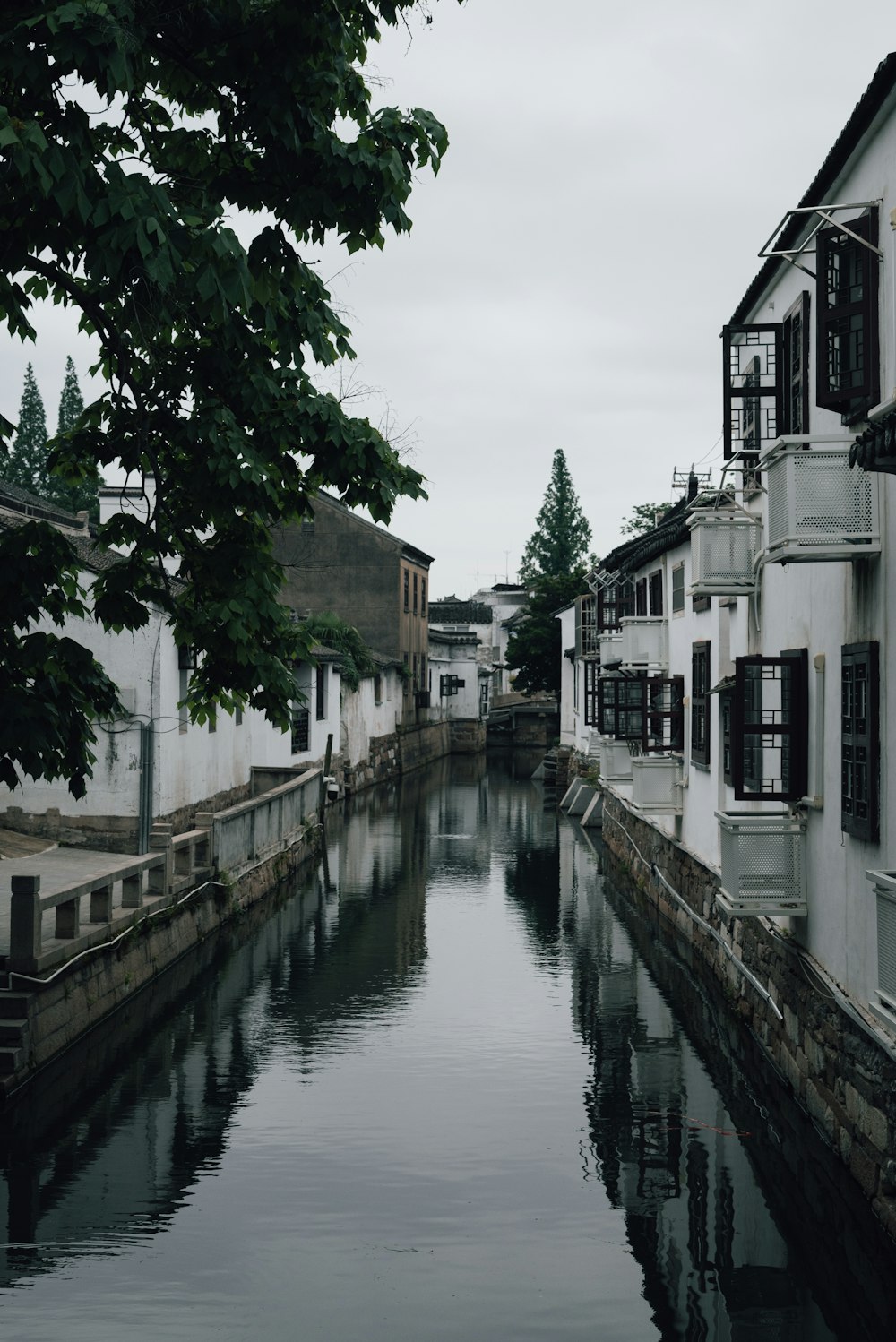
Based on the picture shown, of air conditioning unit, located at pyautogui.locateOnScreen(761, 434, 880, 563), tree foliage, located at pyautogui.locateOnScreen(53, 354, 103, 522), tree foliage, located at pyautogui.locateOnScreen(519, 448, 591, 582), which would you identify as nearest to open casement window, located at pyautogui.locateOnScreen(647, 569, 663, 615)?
air conditioning unit, located at pyautogui.locateOnScreen(761, 434, 880, 563)

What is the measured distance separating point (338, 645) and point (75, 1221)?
3668cm

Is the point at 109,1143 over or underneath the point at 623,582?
underneath

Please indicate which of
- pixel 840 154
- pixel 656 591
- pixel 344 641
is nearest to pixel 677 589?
pixel 656 591

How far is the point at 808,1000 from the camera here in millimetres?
11227

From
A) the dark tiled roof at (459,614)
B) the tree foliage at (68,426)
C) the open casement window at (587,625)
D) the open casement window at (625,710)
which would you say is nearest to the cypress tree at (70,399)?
the tree foliage at (68,426)

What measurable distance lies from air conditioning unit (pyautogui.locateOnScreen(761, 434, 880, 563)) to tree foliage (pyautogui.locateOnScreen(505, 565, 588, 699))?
52.2 meters

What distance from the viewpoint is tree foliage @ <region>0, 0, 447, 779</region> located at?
844 cm

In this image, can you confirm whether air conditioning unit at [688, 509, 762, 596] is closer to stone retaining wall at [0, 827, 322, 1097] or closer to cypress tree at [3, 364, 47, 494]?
stone retaining wall at [0, 827, 322, 1097]

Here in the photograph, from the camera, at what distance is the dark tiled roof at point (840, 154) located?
28.5 feet

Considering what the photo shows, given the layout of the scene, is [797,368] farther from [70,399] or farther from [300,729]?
[70,399]

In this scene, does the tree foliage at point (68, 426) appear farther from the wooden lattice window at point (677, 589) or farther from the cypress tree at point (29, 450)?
the wooden lattice window at point (677, 589)

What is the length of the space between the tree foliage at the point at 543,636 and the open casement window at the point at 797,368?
160 feet

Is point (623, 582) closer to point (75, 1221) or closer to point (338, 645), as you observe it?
point (338, 645)

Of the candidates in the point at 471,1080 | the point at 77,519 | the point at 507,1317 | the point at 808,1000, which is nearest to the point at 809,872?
the point at 808,1000
